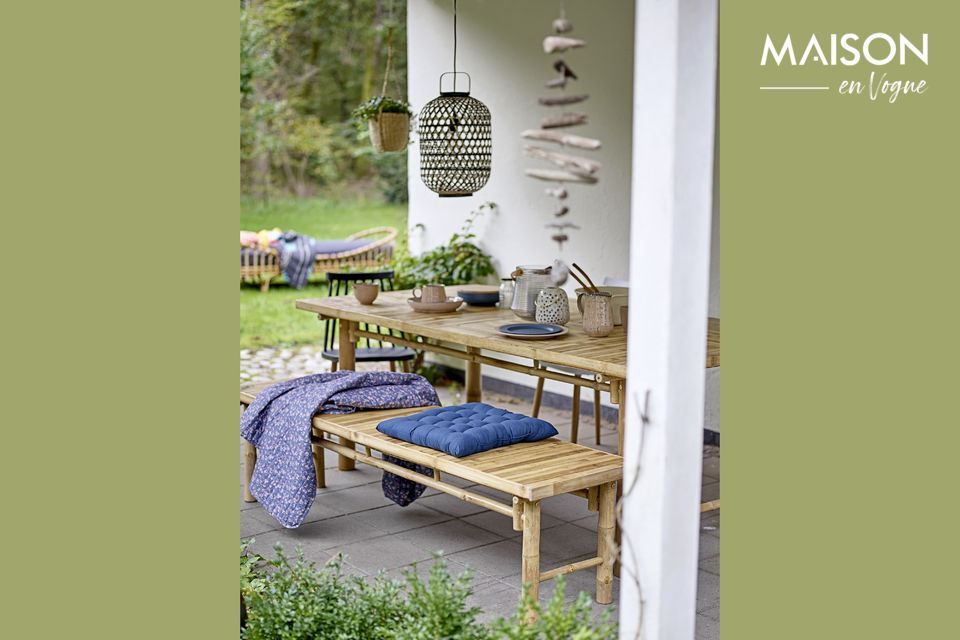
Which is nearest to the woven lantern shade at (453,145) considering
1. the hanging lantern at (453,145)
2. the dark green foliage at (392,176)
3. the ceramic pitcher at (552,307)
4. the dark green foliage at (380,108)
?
the hanging lantern at (453,145)

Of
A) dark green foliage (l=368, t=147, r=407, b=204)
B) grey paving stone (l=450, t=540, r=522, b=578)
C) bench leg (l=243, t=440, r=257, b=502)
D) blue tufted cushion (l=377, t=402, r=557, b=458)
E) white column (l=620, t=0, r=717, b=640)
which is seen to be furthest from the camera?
dark green foliage (l=368, t=147, r=407, b=204)

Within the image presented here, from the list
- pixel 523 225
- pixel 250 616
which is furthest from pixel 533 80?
pixel 250 616

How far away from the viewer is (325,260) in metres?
11.9

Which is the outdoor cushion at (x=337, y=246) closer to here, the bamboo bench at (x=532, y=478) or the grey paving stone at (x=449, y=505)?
the grey paving stone at (x=449, y=505)

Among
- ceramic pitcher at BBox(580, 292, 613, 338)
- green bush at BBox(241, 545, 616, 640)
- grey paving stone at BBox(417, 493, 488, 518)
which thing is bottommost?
grey paving stone at BBox(417, 493, 488, 518)

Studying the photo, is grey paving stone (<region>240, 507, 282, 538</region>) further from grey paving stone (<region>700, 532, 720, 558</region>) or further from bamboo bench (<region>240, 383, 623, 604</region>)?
grey paving stone (<region>700, 532, 720, 558</region>)

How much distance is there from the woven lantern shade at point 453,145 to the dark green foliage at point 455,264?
5.98ft

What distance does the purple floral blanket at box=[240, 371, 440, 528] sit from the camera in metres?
4.67

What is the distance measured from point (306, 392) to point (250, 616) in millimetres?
1658

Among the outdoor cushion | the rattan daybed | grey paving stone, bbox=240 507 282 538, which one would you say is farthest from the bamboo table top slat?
the outdoor cushion

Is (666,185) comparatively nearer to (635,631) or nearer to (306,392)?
(635,631)

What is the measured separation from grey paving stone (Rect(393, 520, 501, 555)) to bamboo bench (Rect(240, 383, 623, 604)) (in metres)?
0.43
